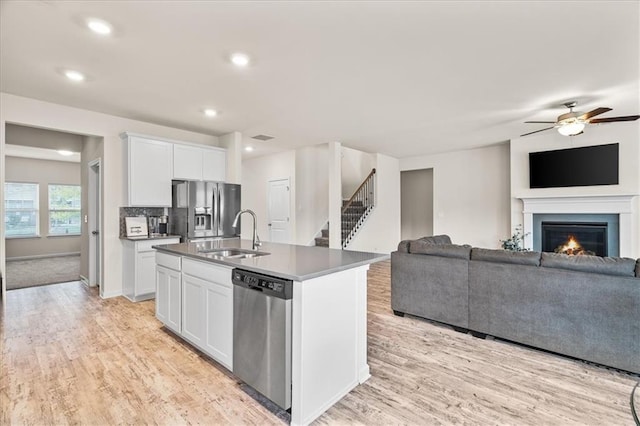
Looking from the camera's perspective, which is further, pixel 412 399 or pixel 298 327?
pixel 412 399

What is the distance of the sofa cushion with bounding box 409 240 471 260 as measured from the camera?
3.20 meters

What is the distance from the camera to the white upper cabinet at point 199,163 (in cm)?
495

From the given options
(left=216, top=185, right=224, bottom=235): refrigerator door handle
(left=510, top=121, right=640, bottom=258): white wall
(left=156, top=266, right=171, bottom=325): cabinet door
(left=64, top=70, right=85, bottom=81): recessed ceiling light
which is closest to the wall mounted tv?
(left=510, top=121, right=640, bottom=258): white wall

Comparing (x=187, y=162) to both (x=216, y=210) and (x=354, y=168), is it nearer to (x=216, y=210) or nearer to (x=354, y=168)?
(x=216, y=210)

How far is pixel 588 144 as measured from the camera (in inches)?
220

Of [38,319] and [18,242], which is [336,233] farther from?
[18,242]

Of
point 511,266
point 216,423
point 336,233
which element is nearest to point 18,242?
point 336,233

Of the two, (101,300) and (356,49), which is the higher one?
(356,49)

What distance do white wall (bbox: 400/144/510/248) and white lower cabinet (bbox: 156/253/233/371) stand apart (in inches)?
260

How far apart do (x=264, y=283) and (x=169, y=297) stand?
5.24 feet

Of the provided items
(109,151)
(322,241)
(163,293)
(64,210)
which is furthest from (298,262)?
(64,210)

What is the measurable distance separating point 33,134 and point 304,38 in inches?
206

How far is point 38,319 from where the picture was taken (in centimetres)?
357

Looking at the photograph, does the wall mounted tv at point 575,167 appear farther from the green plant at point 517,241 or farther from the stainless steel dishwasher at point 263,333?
the stainless steel dishwasher at point 263,333
